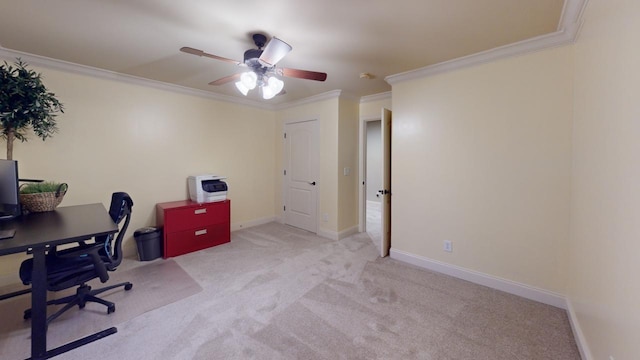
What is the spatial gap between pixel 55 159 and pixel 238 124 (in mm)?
2426

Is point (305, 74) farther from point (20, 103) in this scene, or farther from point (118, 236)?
point (20, 103)

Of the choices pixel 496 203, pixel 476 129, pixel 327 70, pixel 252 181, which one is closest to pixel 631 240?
pixel 496 203

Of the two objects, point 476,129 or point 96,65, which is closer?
point 476,129

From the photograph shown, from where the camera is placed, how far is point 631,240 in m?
1.09

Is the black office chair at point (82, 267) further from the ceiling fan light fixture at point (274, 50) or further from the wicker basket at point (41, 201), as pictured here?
the ceiling fan light fixture at point (274, 50)

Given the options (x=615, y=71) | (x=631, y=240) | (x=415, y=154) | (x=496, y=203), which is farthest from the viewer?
(x=415, y=154)

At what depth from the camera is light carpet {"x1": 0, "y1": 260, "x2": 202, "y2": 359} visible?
1.85 meters

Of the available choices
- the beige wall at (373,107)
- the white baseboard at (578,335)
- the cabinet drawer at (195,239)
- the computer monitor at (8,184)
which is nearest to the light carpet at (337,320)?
the white baseboard at (578,335)

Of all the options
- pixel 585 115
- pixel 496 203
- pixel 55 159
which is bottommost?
pixel 496 203

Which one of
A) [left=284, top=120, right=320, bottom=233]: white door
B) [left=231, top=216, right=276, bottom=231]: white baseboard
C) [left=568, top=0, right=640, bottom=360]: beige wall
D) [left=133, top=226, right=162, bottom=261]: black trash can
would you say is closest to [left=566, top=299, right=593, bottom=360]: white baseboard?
[left=568, top=0, right=640, bottom=360]: beige wall

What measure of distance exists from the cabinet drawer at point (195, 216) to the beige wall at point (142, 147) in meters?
0.52

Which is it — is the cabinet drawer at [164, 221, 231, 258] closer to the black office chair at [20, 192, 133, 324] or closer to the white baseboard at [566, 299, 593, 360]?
the black office chair at [20, 192, 133, 324]

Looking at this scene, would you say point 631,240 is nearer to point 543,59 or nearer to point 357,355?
point 357,355

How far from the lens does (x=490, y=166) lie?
2.59 m
